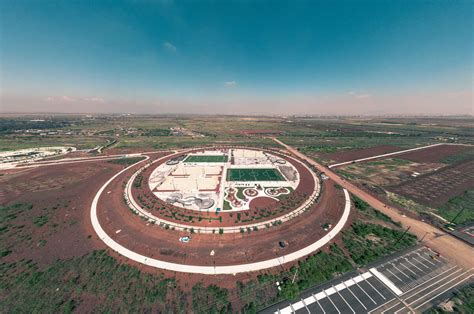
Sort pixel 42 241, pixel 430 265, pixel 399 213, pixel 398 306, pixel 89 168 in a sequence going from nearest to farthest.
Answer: pixel 398 306, pixel 430 265, pixel 42 241, pixel 399 213, pixel 89 168

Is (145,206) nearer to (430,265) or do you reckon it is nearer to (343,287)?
(343,287)

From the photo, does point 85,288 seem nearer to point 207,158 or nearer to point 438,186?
point 207,158

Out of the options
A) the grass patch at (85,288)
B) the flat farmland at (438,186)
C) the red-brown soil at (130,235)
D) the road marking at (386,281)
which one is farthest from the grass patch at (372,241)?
the grass patch at (85,288)

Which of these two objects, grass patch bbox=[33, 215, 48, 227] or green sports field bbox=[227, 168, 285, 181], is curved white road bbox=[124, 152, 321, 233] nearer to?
green sports field bbox=[227, 168, 285, 181]

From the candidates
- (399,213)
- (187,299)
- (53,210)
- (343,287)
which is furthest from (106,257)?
(399,213)

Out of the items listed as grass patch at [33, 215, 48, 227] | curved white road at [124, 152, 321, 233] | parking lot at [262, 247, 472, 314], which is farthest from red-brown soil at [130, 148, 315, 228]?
grass patch at [33, 215, 48, 227]

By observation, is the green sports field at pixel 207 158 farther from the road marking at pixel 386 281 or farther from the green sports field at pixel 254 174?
the road marking at pixel 386 281
